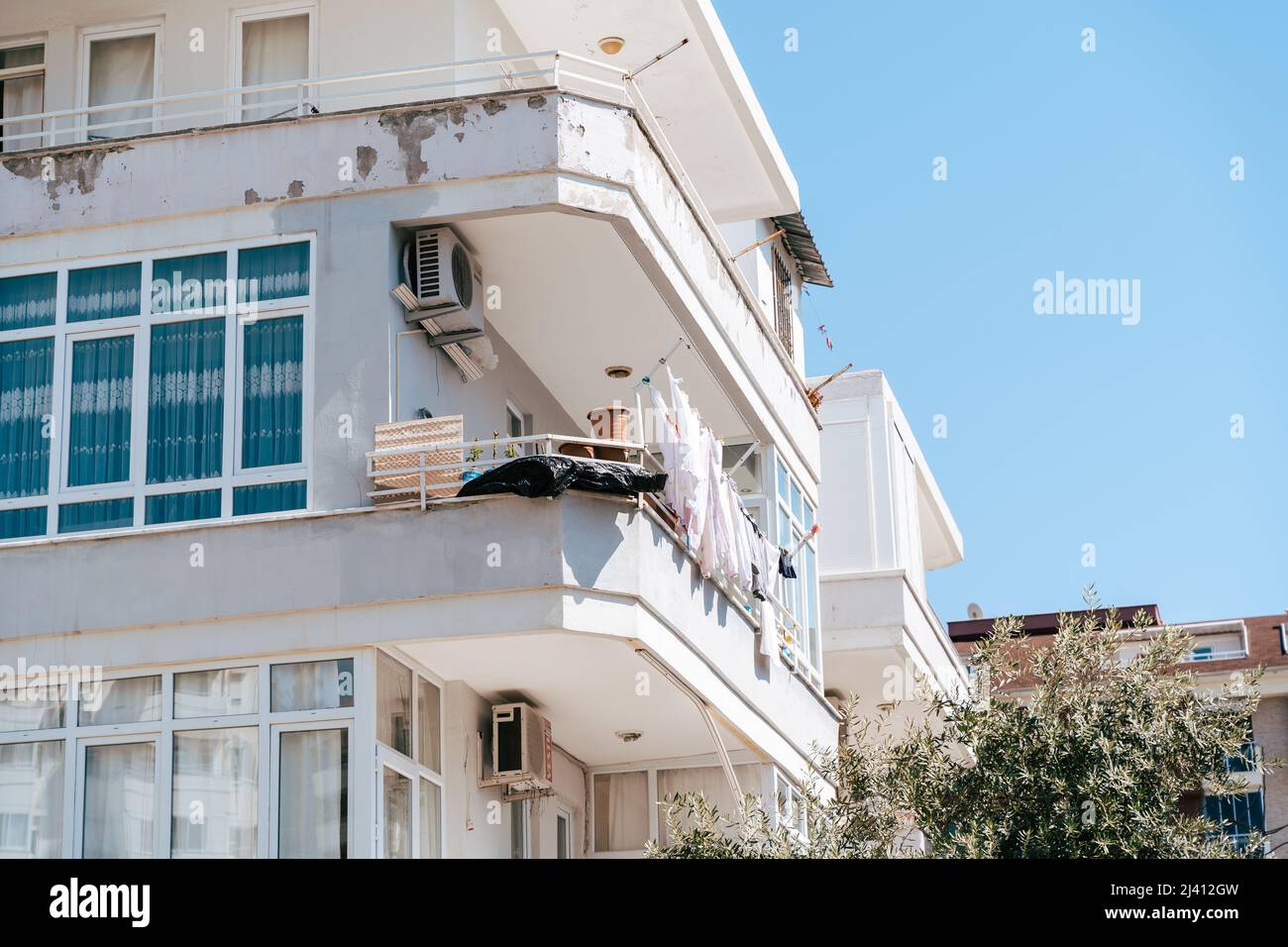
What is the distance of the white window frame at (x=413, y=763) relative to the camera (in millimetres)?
16688

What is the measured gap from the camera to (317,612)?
1698 centimetres

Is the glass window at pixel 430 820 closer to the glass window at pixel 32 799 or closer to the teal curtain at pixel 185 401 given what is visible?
the glass window at pixel 32 799

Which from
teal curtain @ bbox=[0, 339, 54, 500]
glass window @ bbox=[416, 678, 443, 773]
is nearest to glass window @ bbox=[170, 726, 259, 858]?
glass window @ bbox=[416, 678, 443, 773]

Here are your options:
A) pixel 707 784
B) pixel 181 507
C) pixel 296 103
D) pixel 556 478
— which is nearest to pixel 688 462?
pixel 556 478

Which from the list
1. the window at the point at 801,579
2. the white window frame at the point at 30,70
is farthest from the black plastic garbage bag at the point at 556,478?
the white window frame at the point at 30,70

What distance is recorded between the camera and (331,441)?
17.5 meters

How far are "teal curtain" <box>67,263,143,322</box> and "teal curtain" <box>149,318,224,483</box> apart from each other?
41 centimetres

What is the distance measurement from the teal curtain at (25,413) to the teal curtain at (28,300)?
0.18 m

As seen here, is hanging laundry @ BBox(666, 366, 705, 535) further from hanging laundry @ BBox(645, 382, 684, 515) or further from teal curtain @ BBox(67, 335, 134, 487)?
teal curtain @ BBox(67, 335, 134, 487)

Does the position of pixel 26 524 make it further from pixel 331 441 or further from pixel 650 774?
pixel 650 774

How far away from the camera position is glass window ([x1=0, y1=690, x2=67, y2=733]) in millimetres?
17250

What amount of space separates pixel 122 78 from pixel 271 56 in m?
1.53

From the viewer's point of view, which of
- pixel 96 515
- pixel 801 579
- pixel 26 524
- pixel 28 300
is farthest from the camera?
pixel 801 579
